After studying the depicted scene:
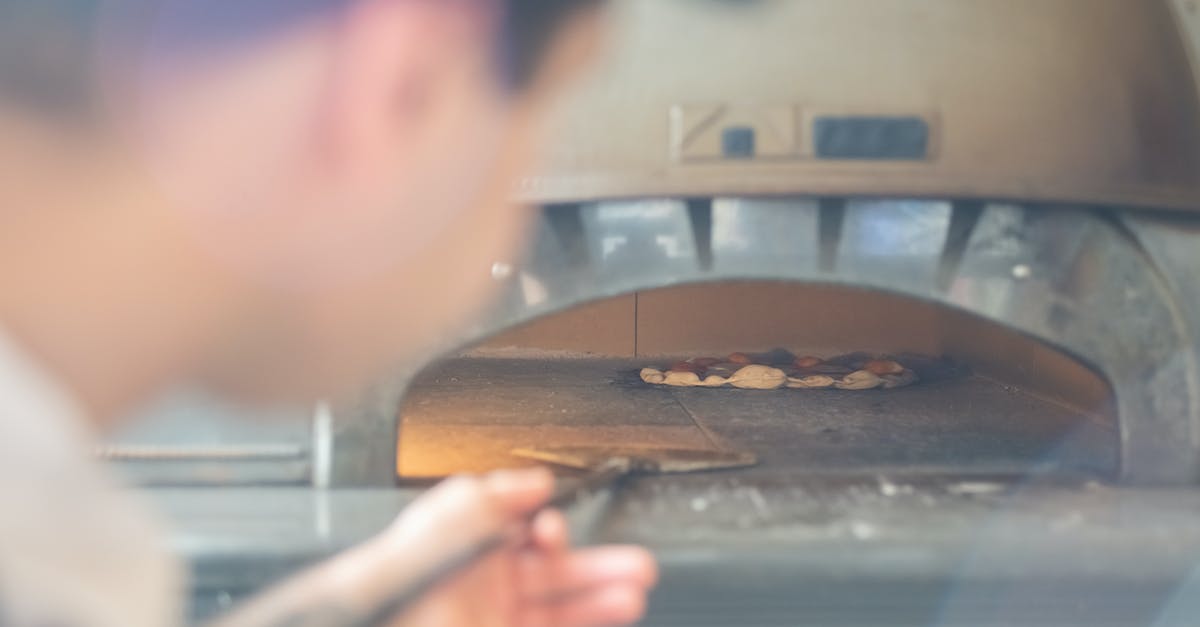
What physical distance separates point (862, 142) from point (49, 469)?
57cm

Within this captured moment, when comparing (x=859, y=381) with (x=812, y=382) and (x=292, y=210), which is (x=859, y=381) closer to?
(x=812, y=382)

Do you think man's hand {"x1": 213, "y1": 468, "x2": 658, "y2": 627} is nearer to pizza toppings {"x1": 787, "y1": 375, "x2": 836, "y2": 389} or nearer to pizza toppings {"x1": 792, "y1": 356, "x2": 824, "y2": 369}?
pizza toppings {"x1": 787, "y1": 375, "x2": 836, "y2": 389}

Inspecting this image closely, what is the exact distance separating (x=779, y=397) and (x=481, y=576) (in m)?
0.78

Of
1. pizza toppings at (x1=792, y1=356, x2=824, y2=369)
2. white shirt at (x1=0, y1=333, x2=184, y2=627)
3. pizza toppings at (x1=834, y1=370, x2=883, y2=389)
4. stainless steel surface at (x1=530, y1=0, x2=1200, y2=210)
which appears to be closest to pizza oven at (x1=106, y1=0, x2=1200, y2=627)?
stainless steel surface at (x1=530, y1=0, x2=1200, y2=210)

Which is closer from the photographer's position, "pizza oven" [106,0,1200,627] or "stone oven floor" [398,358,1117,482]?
"pizza oven" [106,0,1200,627]

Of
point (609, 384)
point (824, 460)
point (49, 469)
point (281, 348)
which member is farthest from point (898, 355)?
point (49, 469)

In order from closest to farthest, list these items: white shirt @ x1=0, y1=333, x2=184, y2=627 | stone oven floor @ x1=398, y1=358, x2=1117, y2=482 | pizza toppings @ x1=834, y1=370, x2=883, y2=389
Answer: white shirt @ x1=0, y1=333, x2=184, y2=627, stone oven floor @ x1=398, y1=358, x2=1117, y2=482, pizza toppings @ x1=834, y1=370, x2=883, y2=389

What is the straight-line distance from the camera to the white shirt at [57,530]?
0.95 ft

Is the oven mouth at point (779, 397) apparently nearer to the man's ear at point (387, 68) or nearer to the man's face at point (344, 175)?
the man's face at point (344, 175)

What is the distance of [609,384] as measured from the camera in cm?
131

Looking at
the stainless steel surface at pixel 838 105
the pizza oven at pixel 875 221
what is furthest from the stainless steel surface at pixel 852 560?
the stainless steel surface at pixel 838 105

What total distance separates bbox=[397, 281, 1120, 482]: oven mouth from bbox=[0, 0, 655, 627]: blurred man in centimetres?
18

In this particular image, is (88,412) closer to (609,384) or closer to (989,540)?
(989,540)

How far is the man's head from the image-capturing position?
59 centimetres
